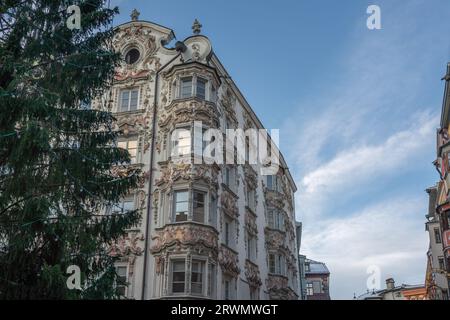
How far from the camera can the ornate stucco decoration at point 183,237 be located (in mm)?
23234

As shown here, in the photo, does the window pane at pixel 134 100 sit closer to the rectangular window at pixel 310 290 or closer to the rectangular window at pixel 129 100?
the rectangular window at pixel 129 100

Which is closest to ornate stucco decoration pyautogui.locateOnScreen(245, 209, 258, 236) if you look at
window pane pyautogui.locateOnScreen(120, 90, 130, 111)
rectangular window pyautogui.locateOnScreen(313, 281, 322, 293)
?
window pane pyautogui.locateOnScreen(120, 90, 130, 111)

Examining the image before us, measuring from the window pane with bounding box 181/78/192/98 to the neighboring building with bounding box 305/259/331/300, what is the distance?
172 ft

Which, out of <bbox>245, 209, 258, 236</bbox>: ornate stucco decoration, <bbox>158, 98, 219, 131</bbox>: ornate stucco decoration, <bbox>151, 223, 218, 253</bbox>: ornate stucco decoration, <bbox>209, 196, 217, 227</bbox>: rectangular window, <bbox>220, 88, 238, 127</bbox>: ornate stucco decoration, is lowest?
<bbox>151, 223, 218, 253</bbox>: ornate stucco decoration

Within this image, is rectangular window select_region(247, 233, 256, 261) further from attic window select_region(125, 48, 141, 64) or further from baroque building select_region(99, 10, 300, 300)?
attic window select_region(125, 48, 141, 64)

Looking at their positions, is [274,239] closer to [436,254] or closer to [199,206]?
[199,206]

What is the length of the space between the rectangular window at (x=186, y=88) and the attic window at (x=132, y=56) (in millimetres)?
3684

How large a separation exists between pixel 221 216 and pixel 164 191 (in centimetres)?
355

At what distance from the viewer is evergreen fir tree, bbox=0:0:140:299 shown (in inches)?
516

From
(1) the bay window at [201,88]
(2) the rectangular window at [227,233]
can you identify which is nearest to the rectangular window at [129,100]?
(1) the bay window at [201,88]

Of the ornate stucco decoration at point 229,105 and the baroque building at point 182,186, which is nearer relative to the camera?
the baroque building at point 182,186

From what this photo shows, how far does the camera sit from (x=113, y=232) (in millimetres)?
15070

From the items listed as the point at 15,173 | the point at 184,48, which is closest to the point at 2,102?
the point at 15,173
